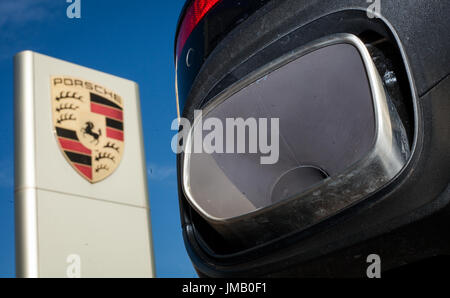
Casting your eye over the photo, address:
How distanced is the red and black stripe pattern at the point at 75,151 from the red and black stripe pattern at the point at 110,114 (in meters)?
0.32

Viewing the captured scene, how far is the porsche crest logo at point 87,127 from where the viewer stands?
503 cm

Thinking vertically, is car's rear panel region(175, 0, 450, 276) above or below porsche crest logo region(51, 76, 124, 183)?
below

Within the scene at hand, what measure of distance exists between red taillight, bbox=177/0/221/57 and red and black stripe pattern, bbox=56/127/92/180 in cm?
336

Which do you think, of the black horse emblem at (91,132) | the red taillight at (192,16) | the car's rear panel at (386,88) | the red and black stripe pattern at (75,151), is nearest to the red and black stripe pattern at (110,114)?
the black horse emblem at (91,132)

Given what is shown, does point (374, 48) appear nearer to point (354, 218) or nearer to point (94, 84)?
point (354, 218)

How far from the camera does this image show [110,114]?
5.41 metres

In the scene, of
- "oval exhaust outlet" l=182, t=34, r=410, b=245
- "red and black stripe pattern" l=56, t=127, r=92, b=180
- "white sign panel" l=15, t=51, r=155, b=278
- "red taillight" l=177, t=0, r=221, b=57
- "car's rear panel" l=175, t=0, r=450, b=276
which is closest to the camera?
"car's rear panel" l=175, t=0, r=450, b=276

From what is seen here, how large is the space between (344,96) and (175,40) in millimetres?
744

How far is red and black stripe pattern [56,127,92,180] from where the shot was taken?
498 cm

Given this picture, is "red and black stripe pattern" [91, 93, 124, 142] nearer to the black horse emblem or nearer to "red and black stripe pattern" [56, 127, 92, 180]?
the black horse emblem

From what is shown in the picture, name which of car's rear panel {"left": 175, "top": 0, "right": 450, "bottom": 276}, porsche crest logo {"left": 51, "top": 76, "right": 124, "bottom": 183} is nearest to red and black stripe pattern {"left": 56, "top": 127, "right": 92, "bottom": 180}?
porsche crest logo {"left": 51, "top": 76, "right": 124, "bottom": 183}

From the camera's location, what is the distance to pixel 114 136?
211 inches

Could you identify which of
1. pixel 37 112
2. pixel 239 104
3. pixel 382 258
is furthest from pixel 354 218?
pixel 37 112

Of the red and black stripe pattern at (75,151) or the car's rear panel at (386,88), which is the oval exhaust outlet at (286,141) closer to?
the car's rear panel at (386,88)
